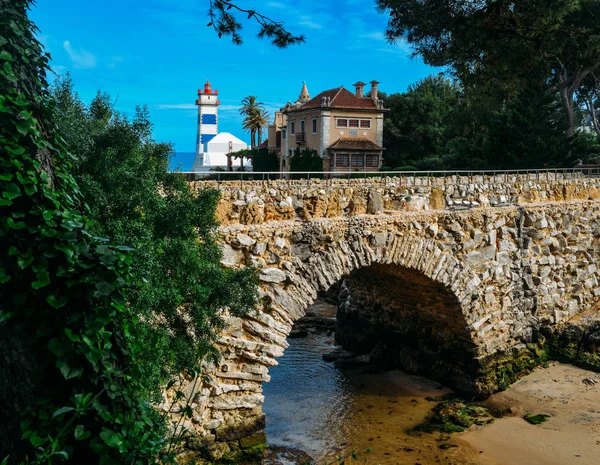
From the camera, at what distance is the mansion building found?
39.6m


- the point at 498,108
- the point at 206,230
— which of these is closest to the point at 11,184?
the point at 206,230

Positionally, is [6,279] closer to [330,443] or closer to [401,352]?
[330,443]

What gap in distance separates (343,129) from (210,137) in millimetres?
23053

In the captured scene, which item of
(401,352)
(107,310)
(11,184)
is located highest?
(11,184)

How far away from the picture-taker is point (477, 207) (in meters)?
14.8

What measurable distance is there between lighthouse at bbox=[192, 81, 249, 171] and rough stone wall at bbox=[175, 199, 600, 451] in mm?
41471

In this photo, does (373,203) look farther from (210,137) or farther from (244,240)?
(210,137)

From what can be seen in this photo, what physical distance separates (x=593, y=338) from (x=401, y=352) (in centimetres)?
509

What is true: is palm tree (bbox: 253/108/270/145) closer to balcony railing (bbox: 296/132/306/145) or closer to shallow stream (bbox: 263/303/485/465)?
balcony railing (bbox: 296/132/306/145)

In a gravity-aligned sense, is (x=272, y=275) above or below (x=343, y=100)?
below

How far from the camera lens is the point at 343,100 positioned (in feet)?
133

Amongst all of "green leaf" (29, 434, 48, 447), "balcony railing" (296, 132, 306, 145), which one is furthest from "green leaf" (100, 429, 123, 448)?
"balcony railing" (296, 132, 306, 145)

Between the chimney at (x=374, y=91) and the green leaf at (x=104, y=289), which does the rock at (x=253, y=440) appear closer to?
the green leaf at (x=104, y=289)

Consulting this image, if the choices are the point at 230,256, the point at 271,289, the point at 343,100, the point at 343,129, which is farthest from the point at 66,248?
the point at 343,100
